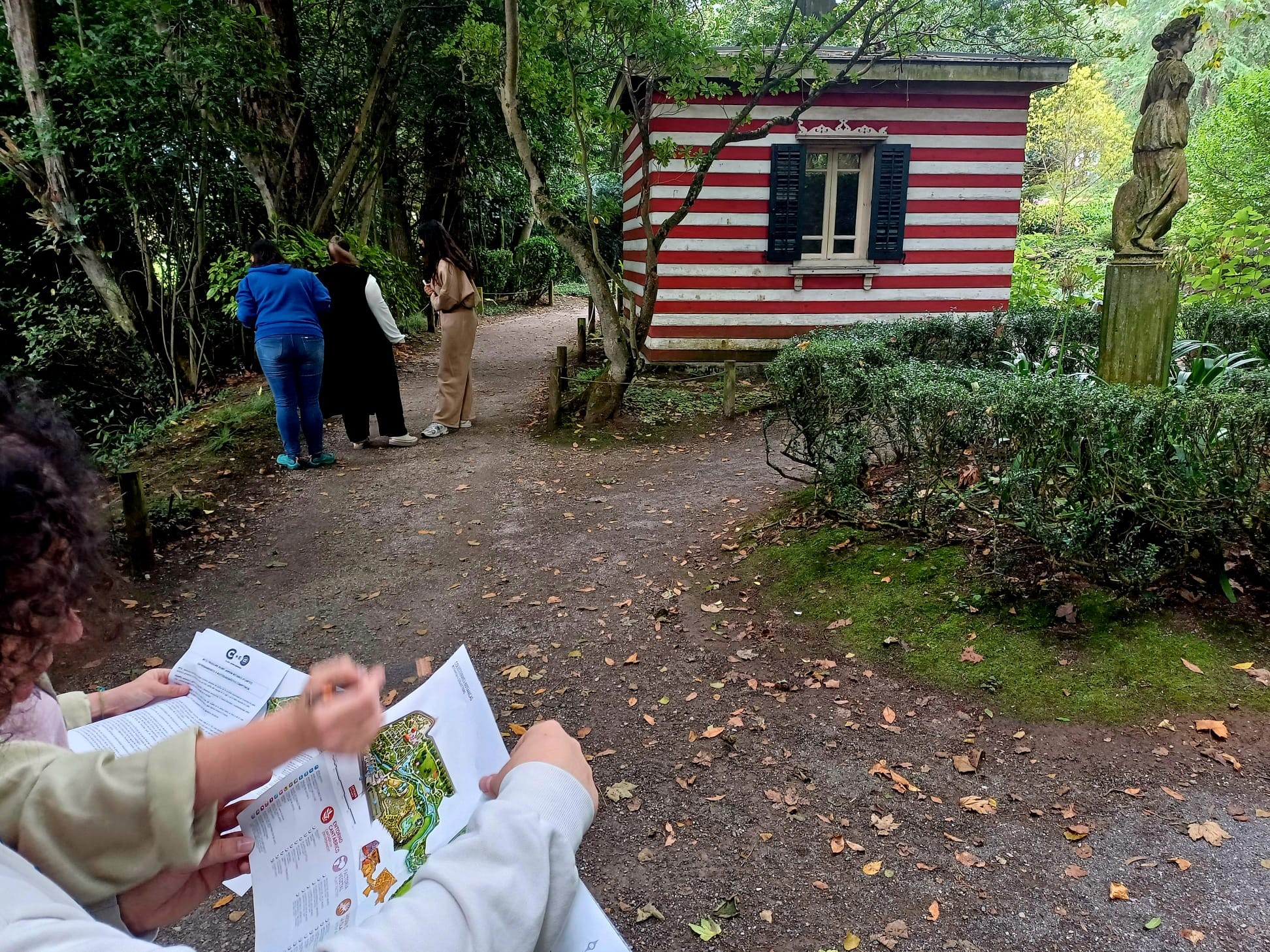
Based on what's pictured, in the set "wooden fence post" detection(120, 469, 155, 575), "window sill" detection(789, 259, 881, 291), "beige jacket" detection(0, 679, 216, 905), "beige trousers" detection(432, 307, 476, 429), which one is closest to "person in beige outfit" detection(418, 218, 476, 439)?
"beige trousers" detection(432, 307, 476, 429)

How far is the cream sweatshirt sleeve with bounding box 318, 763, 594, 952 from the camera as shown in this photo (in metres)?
0.99

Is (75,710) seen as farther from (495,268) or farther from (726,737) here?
(495,268)

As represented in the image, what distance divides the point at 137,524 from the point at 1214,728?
247 inches

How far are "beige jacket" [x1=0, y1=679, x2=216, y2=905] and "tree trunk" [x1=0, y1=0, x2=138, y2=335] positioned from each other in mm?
9958

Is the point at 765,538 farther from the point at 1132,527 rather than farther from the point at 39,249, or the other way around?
the point at 39,249

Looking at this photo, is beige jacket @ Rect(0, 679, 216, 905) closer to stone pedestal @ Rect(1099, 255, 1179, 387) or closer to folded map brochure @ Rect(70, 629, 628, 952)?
folded map brochure @ Rect(70, 629, 628, 952)

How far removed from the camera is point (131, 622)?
16.2 ft

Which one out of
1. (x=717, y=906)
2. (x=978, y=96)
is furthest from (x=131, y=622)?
(x=978, y=96)

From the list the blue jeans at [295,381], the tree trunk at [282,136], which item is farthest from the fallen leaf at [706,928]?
the tree trunk at [282,136]

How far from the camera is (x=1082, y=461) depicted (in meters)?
3.76

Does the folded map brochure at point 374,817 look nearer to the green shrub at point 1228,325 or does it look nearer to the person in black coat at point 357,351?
the person in black coat at point 357,351

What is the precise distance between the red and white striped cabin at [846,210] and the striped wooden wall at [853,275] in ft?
0.06

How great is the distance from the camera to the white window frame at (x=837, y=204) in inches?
458

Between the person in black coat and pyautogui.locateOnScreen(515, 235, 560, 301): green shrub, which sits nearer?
the person in black coat
